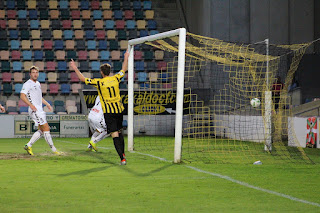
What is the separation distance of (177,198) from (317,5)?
60.5 feet

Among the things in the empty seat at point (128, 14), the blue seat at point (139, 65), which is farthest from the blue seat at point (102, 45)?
the empty seat at point (128, 14)

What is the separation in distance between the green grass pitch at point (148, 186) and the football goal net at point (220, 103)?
151 cm

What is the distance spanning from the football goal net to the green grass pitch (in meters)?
1.51

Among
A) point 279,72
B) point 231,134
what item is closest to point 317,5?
point 279,72

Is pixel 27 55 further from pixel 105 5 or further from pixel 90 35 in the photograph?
pixel 105 5

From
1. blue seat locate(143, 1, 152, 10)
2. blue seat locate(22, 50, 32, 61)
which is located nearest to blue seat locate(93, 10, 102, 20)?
blue seat locate(143, 1, 152, 10)

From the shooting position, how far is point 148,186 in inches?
283

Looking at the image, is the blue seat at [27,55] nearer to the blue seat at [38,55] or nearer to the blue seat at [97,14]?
the blue seat at [38,55]

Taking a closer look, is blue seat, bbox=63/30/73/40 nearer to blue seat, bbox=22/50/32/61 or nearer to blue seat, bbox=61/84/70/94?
blue seat, bbox=22/50/32/61

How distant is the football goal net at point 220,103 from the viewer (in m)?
12.6

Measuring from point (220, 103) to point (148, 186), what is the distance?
42.3ft

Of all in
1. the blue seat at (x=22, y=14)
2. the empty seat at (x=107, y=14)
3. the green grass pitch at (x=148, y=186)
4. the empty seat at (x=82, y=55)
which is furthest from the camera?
the empty seat at (x=107, y=14)

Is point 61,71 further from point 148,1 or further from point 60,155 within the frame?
point 60,155

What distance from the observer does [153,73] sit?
81.6 feet
